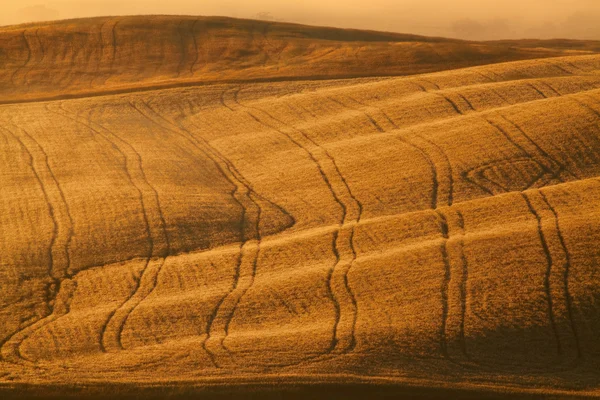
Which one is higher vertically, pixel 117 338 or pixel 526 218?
pixel 526 218

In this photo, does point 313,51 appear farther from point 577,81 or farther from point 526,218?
point 526,218

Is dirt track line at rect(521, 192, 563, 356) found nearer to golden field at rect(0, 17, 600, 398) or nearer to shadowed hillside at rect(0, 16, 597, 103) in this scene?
golden field at rect(0, 17, 600, 398)

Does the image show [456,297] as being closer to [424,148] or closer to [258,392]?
[258,392]

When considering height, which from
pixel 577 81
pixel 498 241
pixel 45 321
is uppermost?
pixel 577 81

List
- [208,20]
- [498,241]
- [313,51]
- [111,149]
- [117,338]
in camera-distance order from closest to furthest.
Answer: [117,338], [498,241], [111,149], [313,51], [208,20]

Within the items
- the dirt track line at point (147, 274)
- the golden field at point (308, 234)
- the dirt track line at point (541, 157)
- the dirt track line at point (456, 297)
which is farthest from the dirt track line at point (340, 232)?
the dirt track line at point (541, 157)

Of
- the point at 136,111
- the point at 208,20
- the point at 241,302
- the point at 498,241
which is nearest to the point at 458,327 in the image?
the point at 498,241
